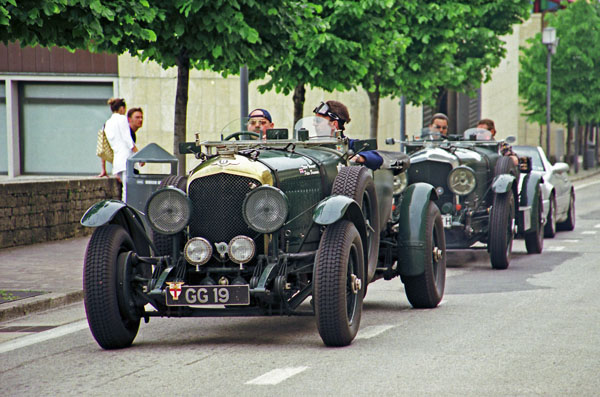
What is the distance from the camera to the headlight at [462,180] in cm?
1293

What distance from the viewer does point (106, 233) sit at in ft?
24.4

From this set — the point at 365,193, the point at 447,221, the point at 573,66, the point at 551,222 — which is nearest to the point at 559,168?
the point at 551,222

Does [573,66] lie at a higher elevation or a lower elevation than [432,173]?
higher

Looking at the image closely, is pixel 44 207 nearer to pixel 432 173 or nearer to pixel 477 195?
pixel 432 173

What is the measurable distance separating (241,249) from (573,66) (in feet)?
156

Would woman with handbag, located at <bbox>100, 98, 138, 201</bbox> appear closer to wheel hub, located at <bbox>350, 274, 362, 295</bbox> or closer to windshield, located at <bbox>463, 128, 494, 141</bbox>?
windshield, located at <bbox>463, 128, 494, 141</bbox>

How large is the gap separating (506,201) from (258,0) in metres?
→ 3.91

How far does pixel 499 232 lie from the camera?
41.2 ft

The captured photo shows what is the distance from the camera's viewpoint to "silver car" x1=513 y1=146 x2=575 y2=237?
17203 millimetres

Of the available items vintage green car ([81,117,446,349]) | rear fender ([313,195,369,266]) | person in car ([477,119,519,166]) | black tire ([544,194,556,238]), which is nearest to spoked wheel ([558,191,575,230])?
black tire ([544,194,556,238])

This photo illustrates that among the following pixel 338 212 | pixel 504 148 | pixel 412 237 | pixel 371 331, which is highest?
pixel 504 148

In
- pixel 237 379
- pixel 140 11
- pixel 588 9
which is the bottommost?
pixel 237 379

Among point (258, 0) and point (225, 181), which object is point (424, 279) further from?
point (258, 0)

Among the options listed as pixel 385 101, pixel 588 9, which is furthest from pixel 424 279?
pixel 588 9
